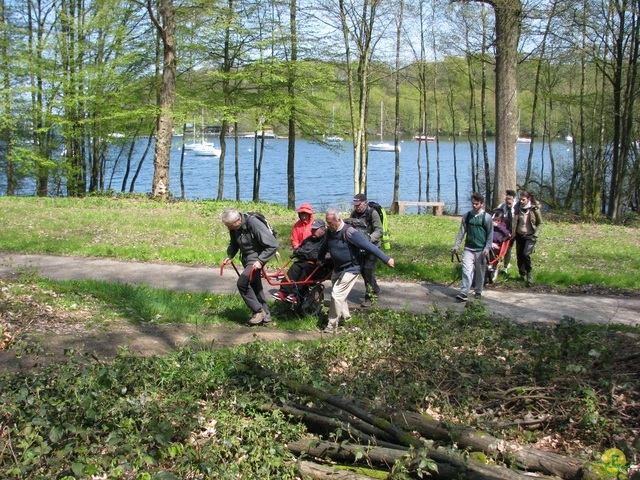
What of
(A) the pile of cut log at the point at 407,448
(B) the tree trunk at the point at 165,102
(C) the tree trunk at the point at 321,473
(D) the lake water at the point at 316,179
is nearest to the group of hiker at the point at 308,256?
(A) the pile of cut log at the point at 407,448

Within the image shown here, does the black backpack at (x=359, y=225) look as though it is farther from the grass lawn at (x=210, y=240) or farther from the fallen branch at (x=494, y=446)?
the fallen branch at (x=494, y=446)

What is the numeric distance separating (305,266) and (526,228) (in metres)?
4.68

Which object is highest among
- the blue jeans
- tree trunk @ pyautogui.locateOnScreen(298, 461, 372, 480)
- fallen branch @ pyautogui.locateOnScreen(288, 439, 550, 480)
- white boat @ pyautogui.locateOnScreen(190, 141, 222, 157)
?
white boat @ pyautogui.locateOnScreen(190, 141, 222, 157)

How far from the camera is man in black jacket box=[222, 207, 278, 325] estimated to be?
8242 millimetres

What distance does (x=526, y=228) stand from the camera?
1123 cm

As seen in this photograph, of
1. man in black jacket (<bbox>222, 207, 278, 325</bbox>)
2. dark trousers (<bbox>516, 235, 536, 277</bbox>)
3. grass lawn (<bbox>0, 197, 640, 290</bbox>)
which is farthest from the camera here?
grass lawn (<bbox>0, 197, 640, 290</bbox>)

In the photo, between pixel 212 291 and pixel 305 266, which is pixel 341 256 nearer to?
pixel 305 266

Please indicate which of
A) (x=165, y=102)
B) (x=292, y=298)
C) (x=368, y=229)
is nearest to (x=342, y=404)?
(x=292, y=298)

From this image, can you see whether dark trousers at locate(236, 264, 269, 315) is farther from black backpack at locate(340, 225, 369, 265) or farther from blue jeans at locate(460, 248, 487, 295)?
blue jeans at locate(460, 248, 487, 295)

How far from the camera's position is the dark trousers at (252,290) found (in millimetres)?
8258

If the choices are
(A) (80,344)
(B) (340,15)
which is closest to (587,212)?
(B) (340,15)

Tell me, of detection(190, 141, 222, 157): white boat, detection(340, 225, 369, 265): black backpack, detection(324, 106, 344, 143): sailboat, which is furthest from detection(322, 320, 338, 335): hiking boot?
detection(190, 141, 222, 157): white boat

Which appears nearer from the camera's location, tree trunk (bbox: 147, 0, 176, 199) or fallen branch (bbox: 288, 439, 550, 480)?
fallen branch (bbox: 288, 439, 550, 480)

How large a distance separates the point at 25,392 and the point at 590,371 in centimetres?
500
